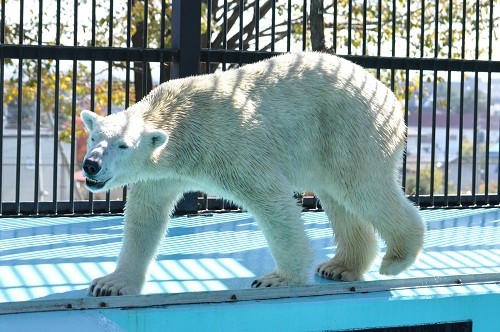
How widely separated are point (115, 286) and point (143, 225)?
345mm

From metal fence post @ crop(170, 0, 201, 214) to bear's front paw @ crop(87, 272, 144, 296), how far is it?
2.61m

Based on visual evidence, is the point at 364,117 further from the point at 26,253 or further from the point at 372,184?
the point at 26,253

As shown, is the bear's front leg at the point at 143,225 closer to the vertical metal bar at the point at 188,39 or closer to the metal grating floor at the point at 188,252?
the metal grating floor at the point at 188,252

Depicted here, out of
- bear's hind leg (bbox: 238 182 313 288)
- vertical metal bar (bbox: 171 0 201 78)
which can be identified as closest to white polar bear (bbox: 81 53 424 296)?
bear's hind leg (bbox: 238 182 313 288)

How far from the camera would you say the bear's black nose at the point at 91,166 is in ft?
12.5

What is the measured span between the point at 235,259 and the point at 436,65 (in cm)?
297

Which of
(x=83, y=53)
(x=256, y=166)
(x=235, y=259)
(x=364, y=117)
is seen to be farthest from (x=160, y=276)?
(x=83, y=53)

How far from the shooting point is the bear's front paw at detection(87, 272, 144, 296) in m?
4.22

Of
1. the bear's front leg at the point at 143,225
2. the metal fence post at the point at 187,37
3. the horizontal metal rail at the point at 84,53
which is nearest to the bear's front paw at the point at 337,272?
the bear's front leg at the point at 143,225

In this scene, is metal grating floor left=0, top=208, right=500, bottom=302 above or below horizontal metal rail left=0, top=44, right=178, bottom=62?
below

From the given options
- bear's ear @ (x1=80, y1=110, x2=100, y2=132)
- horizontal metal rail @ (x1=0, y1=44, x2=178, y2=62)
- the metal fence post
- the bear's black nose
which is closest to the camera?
the bear's black nose

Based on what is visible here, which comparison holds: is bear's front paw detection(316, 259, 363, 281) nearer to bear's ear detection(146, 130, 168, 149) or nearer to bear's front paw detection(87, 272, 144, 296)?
bear's front paw detection(87, 272, 144, 296)

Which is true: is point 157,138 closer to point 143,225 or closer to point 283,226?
point 143,225

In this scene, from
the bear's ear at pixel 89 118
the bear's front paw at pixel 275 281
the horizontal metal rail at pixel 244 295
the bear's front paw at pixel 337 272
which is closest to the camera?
the horizontal metal rail at pixel 244 295
